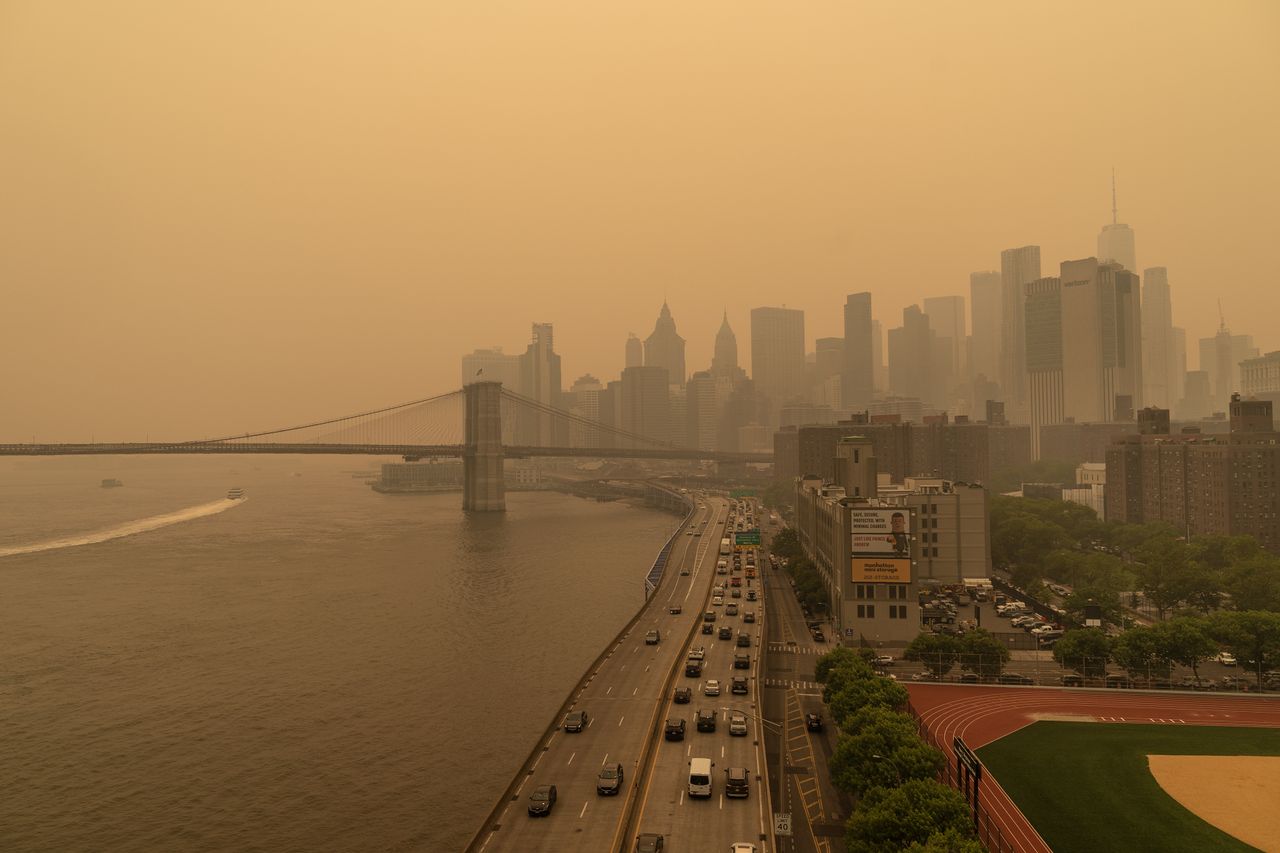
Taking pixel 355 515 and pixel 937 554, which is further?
pixel 355 515

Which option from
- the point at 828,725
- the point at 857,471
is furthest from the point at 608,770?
the point at 857,471

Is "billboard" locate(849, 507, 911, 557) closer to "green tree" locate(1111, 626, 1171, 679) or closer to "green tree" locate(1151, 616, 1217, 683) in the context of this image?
"green tree" locate(1111, 626, 1171, 679)

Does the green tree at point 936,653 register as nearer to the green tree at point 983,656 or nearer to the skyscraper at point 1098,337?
the green tree at point 983,656

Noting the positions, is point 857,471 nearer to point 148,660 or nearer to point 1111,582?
point 1111,582

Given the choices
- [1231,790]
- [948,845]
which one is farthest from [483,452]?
[948,845]

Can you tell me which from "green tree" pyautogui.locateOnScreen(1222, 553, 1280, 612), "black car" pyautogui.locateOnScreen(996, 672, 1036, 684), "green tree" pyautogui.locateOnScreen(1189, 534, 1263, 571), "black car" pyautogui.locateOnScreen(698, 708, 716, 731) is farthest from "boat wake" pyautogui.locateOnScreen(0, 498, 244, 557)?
"green tree" pyautogui.locateOnScreen(1189, 534, 1263, 571)

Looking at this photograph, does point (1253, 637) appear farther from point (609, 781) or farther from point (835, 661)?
point (609, 781)
